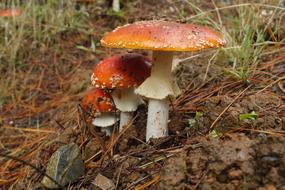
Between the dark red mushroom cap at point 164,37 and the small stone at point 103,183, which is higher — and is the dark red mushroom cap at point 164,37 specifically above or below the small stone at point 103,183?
above

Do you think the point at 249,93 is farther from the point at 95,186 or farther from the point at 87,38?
the point at 87,38

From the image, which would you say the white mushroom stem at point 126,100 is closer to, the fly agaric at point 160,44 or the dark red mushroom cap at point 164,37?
the fly agaric at point 160,44

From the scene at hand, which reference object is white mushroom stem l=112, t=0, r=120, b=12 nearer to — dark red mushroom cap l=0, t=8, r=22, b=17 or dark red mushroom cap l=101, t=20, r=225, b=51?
dark red mushroom cap l=0, t=8, r=22, b=17

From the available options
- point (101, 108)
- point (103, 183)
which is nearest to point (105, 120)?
point (101, 108)

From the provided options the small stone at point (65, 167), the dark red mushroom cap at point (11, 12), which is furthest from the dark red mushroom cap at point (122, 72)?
the dark red mushroom cap at point (11, 12)

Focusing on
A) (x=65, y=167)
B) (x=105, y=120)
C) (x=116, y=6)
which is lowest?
(x=65, y=167)

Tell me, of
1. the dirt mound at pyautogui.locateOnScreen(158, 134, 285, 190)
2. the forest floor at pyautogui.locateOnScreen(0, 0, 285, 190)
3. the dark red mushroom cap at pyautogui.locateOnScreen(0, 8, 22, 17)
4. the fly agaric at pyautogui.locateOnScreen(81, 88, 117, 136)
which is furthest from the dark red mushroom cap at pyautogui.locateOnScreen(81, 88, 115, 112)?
the dark red mushroom cap at pyautogui.locateOnScreen(0, 8, 22, 17)

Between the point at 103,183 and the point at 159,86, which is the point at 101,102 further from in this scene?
the point at 103,183

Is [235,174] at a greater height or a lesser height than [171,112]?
greater
